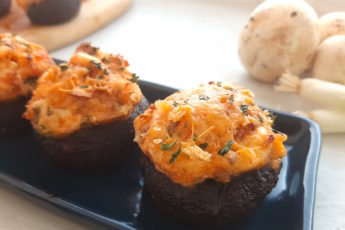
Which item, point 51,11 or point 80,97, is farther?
point 51,11

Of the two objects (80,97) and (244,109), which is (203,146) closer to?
(244,109)

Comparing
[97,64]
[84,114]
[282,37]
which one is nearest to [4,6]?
[97,64]

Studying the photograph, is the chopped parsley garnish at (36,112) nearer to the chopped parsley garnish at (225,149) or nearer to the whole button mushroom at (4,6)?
the chopped parsley garnish at (225,149)

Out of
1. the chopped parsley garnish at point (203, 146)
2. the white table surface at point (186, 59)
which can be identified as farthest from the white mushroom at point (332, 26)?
the chopped parsley garnish at point (203, 146)

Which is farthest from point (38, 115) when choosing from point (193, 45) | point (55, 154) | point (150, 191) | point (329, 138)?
point (193, 45)

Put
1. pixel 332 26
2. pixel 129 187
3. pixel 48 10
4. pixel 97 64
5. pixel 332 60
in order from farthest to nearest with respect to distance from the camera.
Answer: pixel 48 10 → pixel 332 26 → pixel 332 60 → pixel 97 64 → pixel 129 187

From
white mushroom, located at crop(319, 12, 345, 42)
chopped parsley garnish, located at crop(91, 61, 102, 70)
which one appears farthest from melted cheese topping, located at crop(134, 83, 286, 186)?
white mushroom, located at crop(319, 12, 345, 42)

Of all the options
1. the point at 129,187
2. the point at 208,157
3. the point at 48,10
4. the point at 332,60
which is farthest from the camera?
the point at 48,10
